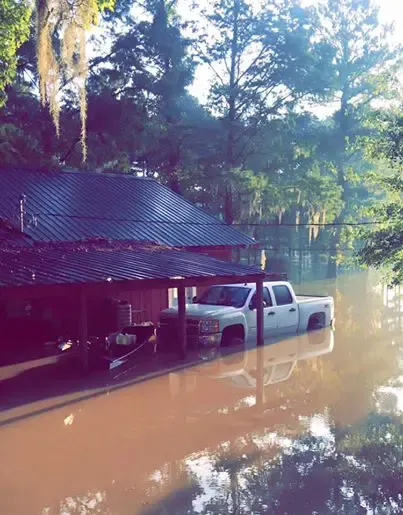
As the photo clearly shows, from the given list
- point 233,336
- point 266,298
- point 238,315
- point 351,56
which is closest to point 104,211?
point 266,298

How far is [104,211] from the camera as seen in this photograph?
19.4m

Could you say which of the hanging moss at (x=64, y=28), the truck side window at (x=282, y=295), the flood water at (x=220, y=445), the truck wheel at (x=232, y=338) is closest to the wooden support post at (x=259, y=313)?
the truck wheel at (x=232, y=338)

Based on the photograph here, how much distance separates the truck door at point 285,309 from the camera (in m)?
17.5

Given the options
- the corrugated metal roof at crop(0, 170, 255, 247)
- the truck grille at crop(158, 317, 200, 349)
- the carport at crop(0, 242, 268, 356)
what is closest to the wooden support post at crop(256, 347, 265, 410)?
the carport at crop(0, 242, 268, 356)

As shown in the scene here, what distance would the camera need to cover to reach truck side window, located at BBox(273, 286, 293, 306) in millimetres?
17453

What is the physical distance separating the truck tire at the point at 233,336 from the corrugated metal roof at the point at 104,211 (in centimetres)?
406

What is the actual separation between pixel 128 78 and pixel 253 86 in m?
8.47

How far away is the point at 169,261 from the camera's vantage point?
15320 mm

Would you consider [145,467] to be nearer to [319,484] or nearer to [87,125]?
[319,484]

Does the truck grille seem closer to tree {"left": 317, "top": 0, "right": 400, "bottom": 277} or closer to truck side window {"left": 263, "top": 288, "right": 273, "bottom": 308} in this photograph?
truck side window {"left": 263, "top": 288, "right": 273, "bottom": 308}

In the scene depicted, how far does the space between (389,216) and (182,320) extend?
626 cm

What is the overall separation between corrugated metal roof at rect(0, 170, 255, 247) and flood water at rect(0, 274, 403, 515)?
19.8ft

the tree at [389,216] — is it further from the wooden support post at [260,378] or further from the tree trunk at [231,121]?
the tree trunk at [231,121]

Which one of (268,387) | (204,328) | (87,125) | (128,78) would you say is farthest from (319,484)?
(128,78)
